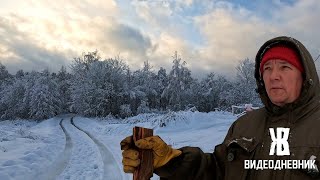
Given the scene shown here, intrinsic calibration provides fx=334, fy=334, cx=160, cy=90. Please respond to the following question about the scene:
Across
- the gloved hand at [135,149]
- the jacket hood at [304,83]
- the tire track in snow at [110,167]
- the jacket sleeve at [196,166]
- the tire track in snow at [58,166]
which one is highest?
the jacket hood at [304,83]

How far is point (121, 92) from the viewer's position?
51.8 m

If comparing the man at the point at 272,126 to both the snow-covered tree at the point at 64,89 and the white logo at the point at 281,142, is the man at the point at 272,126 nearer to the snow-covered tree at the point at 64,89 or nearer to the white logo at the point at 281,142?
the white logo at the point at 281,142

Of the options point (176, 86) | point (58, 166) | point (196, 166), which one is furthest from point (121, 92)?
point (196, 166)

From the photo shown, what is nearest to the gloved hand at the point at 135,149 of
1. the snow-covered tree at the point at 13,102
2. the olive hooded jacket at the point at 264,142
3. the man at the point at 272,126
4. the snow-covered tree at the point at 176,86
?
the man at the point at 272,126

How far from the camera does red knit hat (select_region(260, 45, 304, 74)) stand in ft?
6.66

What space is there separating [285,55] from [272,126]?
0.44m

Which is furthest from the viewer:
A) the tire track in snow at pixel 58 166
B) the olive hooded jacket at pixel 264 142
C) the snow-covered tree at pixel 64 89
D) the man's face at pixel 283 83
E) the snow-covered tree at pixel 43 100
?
the snow-covered tree at pixel 64 89

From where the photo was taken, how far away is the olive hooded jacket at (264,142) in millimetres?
1890

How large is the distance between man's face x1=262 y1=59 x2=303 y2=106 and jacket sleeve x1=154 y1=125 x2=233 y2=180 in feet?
1.63

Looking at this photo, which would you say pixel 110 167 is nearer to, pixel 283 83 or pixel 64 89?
pixel 283 83

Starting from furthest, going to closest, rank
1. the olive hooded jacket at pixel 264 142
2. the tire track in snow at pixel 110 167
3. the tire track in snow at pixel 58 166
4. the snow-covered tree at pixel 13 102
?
1. the snow-covered tree at pixel 13 102
2. the tire track in snow at pixel 58 166
3. the tire track in snow at pixel 110 167
4. the olive hooded jacket at pixel 264 142

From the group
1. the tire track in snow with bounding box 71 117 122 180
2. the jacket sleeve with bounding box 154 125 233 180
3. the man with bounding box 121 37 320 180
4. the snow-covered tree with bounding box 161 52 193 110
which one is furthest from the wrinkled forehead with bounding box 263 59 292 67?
the snow-covered tree with bounding box 161 52 193 110

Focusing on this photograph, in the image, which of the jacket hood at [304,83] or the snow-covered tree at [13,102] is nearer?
the jacket hood at [304,83]

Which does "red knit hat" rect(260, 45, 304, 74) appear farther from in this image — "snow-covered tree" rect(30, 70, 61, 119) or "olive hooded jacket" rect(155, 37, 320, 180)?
"snow-covered tree" rect(30, 70, 61, 119)
